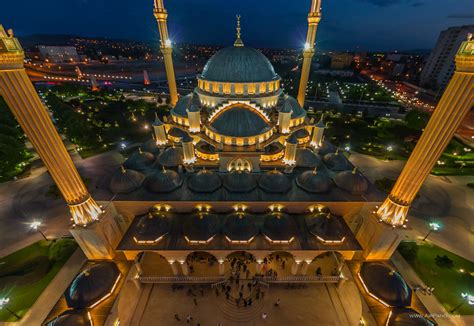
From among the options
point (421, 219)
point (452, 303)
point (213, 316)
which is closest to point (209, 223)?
point (213, 316)

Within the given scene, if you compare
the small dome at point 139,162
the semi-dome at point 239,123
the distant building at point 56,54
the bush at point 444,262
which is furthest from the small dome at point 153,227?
the distant building at point 56,54

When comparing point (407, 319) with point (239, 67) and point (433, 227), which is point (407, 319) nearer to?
point (433, 227)

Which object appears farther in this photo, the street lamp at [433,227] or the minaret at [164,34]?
the minaret at [164,34]

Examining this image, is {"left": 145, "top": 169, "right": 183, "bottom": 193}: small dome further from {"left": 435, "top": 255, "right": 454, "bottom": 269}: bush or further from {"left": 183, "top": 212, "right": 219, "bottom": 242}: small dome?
{"left": 435, "top": 255, "right": 454, "bottom": 269}: bush

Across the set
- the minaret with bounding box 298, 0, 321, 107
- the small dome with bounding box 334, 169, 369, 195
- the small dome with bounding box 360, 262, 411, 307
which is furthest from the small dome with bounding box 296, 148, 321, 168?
the minaret with bounding box 298, 0, 321, 107

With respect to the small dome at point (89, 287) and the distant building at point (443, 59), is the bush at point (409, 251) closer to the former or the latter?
the small dome at point (89, 287)

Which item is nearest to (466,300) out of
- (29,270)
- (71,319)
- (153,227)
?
(153,227)
